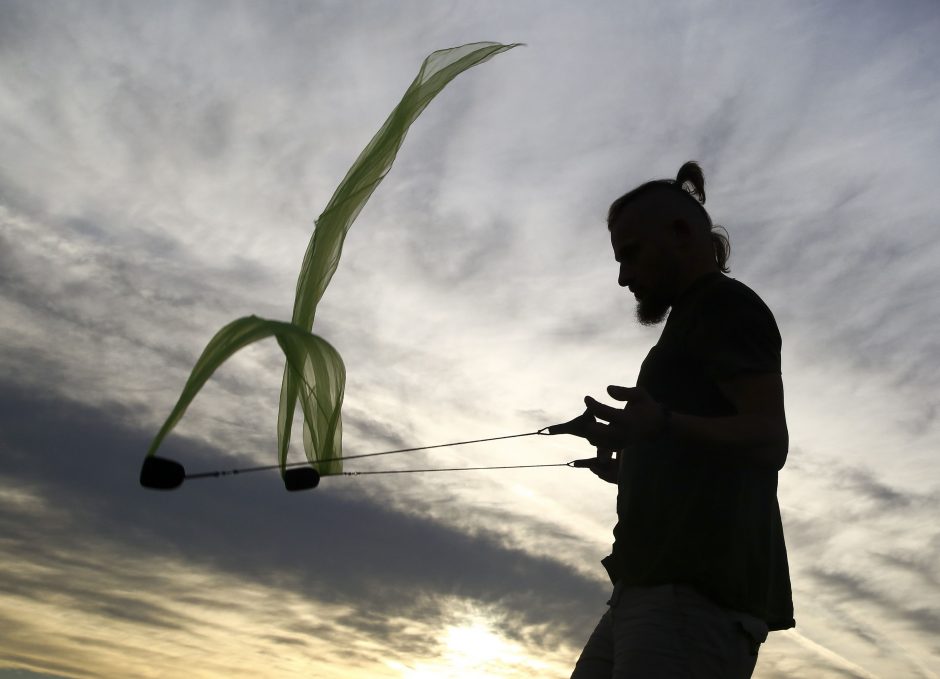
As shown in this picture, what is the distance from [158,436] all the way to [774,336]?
107 inches

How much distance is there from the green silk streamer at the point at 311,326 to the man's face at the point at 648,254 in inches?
61.6

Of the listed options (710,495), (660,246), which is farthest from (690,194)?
(710,495)

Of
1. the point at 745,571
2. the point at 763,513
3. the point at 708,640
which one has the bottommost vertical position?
the point at 708,640

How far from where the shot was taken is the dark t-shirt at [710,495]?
11.0ft

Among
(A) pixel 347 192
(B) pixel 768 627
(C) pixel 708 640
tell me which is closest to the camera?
(C) pixel 708 640

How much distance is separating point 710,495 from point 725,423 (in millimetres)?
325

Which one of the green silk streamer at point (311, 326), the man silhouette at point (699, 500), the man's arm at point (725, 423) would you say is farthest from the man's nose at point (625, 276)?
the green silk streamer at point (311, 326)

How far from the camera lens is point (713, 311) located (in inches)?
144

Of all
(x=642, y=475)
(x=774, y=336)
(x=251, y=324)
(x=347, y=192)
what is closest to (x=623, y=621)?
(x=642, y=475)

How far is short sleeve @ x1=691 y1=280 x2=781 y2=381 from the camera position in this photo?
11.3 feet

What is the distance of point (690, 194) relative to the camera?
4500mm

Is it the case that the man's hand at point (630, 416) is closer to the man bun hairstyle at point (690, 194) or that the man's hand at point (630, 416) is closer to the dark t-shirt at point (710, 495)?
the dark t-shirt at point (710, 495)

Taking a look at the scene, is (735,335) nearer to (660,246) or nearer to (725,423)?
(725,423)

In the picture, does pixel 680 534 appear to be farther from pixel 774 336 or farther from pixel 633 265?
pixel 633 265
